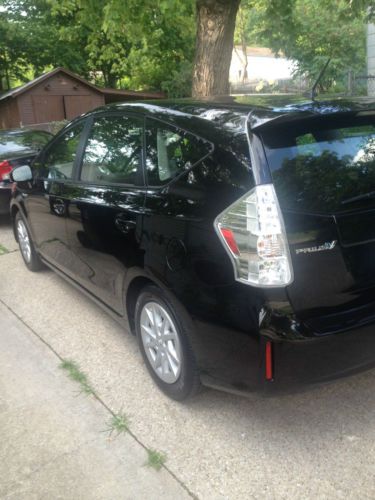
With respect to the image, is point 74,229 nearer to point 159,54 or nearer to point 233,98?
point 233,98

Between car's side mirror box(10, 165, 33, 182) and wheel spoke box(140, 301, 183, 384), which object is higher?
car's side mirror box(10, 165, 33, 182)

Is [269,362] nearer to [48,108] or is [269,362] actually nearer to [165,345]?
[165,345]

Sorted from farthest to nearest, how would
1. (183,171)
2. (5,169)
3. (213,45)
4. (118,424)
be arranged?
(213,45)
(5,169)
(118,424)
(183,171)

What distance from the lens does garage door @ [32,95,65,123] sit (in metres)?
16.8

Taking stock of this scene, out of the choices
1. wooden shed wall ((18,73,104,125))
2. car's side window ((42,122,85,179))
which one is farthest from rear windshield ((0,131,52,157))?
wooden shed wall ((18,73,104,125))

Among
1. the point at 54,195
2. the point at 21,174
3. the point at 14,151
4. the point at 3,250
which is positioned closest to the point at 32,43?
the point at 14,151

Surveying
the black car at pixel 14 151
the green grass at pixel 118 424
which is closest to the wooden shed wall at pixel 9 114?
the black car at pixel 14 151

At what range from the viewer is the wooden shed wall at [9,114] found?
16.6 metres

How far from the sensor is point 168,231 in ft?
8.43

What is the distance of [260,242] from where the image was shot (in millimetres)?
2148

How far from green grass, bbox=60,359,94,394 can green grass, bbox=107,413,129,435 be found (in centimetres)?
32

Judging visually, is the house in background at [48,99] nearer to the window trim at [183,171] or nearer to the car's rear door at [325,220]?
the window trim at [183,171]

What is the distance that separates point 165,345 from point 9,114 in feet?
53.6

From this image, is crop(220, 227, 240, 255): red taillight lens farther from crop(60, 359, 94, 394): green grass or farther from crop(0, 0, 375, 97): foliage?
crop(0, 0, 375, 97): foliage
